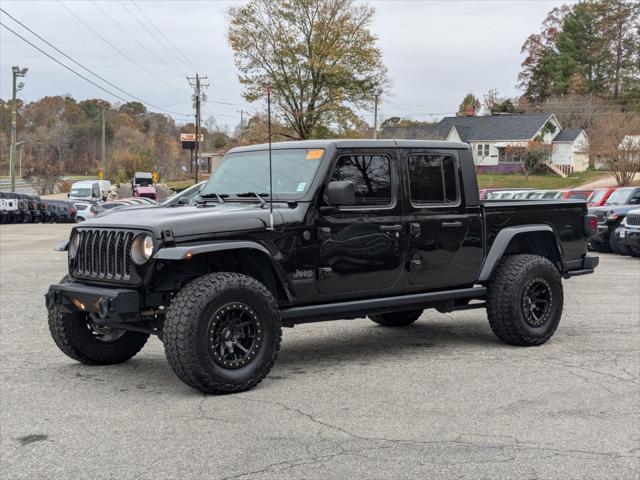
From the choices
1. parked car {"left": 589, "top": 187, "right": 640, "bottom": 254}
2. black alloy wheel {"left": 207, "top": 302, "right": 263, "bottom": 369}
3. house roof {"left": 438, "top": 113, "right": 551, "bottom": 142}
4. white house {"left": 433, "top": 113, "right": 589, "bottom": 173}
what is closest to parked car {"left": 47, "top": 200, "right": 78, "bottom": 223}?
parked car {"left": 589, "top": 187, "right": 640, "bottom": 254}

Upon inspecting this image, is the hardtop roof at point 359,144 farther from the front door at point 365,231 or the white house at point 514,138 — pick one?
the white house at point 514,138

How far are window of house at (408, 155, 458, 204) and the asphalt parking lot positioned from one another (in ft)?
5.05

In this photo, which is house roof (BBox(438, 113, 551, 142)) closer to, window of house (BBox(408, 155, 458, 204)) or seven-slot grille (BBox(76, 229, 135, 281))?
window of house (BBox(408, 155, 458, 204))

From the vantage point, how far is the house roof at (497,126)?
3057 inches

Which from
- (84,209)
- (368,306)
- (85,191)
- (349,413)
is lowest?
(349,413)

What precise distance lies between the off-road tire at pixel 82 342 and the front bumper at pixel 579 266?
4.71 meters

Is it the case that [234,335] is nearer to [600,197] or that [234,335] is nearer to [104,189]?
[600,197]

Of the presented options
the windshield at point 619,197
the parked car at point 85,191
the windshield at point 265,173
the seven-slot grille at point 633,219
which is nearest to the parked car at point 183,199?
the windshield at point 265,173

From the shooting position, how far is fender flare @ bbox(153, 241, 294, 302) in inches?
228

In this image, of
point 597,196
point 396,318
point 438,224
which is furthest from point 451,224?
point 597,196

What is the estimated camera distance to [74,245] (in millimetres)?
6719

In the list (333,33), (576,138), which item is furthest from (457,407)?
(576,138)

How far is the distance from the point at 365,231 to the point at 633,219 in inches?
546

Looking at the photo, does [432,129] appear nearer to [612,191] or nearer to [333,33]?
[333,33]
